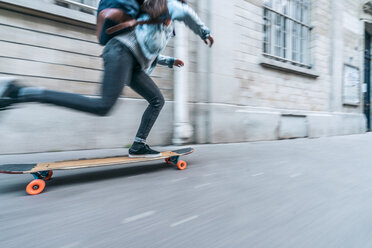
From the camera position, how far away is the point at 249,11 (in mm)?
5441

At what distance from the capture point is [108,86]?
1747mm

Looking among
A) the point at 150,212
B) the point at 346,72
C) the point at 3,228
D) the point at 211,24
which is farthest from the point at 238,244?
the point at 346,72

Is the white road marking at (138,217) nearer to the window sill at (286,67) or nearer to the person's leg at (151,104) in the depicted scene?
the person's leg at (151,104)

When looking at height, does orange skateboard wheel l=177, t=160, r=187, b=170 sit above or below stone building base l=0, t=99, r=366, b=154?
below

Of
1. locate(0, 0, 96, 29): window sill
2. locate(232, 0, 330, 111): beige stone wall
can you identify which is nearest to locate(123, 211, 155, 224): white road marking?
locate(0, 0, 96, 29): window sill

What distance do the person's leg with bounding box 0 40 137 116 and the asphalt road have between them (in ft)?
2.18

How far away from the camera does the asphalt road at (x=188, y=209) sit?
1.04 meters

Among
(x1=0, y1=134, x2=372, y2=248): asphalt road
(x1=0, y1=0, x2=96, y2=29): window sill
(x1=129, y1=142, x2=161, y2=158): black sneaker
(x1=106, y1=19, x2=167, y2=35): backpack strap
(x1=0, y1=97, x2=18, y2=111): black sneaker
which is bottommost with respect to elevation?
(x1=0, y1=134, x2=372, y2=248): asphalt road

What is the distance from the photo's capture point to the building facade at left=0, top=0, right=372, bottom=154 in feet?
10.2

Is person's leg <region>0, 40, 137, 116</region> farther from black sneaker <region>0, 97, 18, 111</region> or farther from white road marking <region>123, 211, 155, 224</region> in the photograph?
white road marking <region>123, 211, 155, 224</region>

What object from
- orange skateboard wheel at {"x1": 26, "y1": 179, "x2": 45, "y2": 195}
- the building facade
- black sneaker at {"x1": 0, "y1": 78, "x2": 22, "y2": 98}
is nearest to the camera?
black sneaker at {"x1": 0, "y1": 78, "x2": 22, "y2": 98}

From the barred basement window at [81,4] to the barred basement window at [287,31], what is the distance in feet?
14.3

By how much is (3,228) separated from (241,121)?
457 centimetres

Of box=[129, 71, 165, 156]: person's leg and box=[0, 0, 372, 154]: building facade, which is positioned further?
box=[0, 0, 372, 154]: building facade
